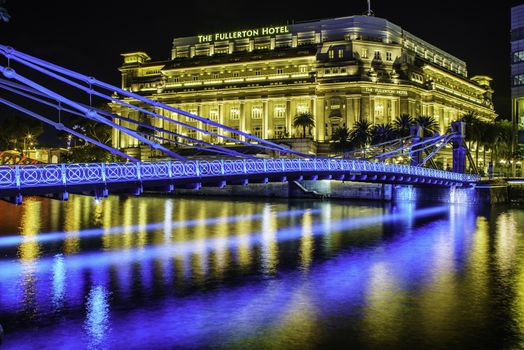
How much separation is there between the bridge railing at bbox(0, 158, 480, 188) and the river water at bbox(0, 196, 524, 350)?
4268 mm

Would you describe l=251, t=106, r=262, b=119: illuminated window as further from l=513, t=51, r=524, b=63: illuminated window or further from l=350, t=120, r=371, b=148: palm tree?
l=513, t=51, r=524, b=63: illuminated window

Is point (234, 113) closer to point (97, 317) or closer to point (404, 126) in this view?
point (404, 126)

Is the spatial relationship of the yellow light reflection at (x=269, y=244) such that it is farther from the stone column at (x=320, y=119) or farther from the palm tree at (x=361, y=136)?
the stone column at (x=320, y=119)

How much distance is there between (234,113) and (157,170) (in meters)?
93.9

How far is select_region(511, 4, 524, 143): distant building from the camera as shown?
278ft

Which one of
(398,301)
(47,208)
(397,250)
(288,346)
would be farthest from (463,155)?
(288,346)

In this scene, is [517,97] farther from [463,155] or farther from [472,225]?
[472,225]

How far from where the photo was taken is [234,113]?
126875 mm

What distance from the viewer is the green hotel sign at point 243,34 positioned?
129 meters

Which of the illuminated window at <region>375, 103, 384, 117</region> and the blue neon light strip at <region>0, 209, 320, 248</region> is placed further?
the illuminated window at <region>375, 103, 384, 117</region>

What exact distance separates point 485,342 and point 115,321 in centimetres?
1175

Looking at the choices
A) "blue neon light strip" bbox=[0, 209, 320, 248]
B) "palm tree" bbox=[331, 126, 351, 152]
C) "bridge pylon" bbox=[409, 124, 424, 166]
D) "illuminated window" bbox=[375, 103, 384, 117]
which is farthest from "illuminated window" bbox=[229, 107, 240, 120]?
"blue neon light strip" bbox=[0, 209, 320, 248]

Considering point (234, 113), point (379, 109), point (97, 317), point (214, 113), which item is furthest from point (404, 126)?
point (97, 317)

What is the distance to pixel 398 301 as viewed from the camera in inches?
886
